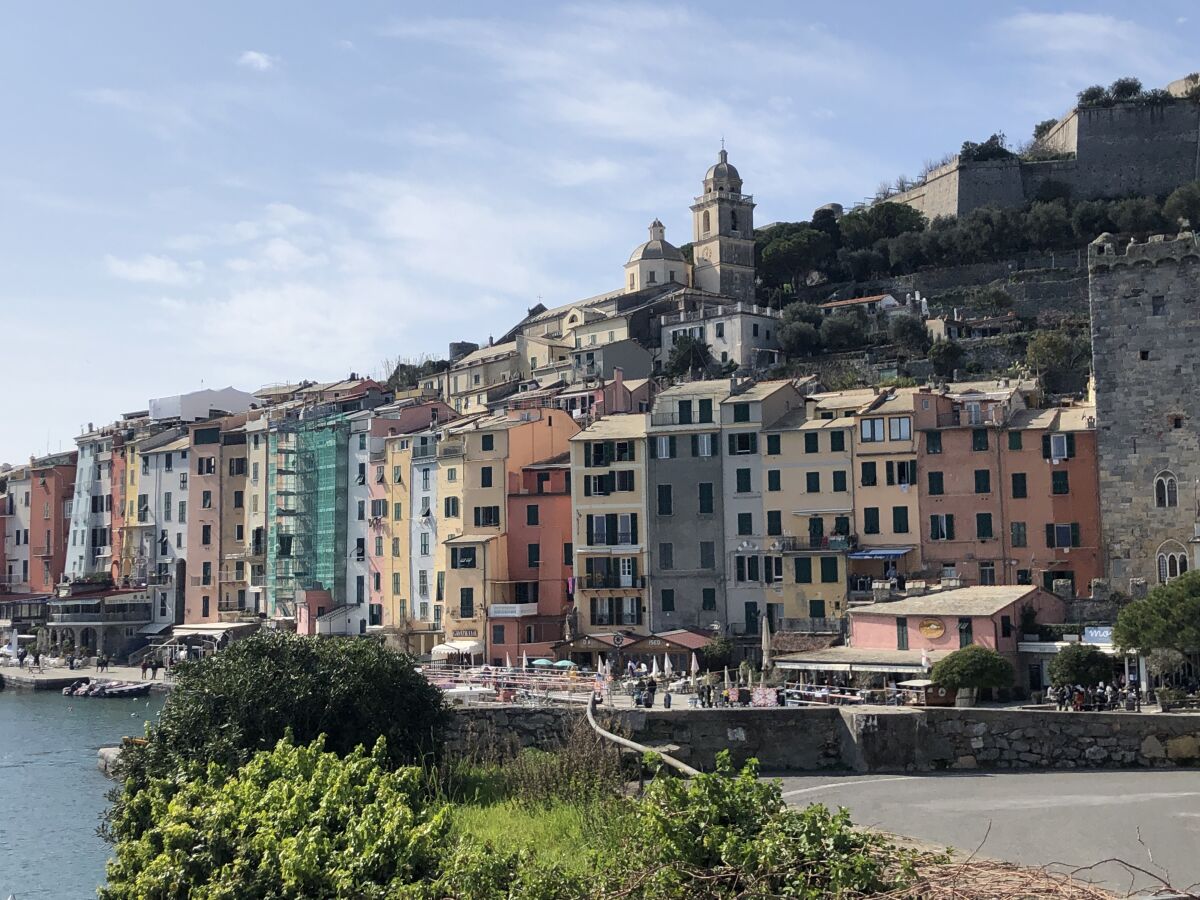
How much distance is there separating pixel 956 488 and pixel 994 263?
52627 mm

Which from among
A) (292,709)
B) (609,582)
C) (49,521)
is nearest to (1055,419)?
(609,582)

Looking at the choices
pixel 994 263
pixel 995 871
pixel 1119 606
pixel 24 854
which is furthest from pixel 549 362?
pixel 995 871

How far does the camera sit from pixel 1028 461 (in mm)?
51375

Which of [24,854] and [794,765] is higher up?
[794,765]

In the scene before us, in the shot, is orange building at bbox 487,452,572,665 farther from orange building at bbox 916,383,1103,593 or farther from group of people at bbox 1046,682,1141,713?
group of people at bbox 1046,682,1141,713

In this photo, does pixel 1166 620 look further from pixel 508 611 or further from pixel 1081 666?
pixel 508 611

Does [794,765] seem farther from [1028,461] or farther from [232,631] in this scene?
[232,631]

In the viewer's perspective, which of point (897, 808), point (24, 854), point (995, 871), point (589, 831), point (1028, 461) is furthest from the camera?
point (1028, 461)

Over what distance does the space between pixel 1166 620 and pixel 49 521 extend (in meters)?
82.6

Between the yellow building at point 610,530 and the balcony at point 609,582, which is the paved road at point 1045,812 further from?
the yellow building at point 610,530

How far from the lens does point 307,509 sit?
77.8 meters

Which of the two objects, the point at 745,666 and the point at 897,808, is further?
the point at 745,666

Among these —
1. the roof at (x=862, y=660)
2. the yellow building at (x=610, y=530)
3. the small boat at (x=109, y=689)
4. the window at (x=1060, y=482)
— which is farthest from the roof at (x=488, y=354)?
the roof at (x=862, y=660)

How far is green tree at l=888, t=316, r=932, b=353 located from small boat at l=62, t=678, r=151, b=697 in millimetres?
50659
